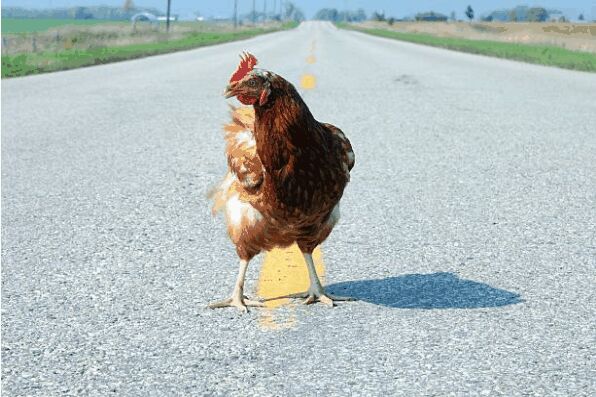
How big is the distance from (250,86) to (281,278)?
1358 mm

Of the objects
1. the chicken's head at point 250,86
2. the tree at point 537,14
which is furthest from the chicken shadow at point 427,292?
the tree at point 537,14

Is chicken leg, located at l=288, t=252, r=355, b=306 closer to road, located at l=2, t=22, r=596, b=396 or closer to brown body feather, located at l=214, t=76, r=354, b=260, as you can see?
road, located at l=2, t=22, r=596, b=396

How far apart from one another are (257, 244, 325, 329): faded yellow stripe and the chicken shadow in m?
0.20

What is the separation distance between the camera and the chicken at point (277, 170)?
11.0 feet

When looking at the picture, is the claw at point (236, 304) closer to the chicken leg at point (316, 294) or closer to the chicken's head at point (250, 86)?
the chicken leg at point (316, 294)

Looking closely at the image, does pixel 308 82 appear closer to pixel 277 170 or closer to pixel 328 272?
pixel 328 272

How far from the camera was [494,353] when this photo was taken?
10.9 ft

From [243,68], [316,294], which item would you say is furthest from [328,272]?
[243,68]

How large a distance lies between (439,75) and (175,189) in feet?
45.9

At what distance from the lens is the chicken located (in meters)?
3.36

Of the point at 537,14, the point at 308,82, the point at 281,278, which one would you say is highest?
the point at 537,14

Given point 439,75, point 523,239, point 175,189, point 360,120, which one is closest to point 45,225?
point 175,189

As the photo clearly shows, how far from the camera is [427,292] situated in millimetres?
4086

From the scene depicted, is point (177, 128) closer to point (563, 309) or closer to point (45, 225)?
point (45, 225)
